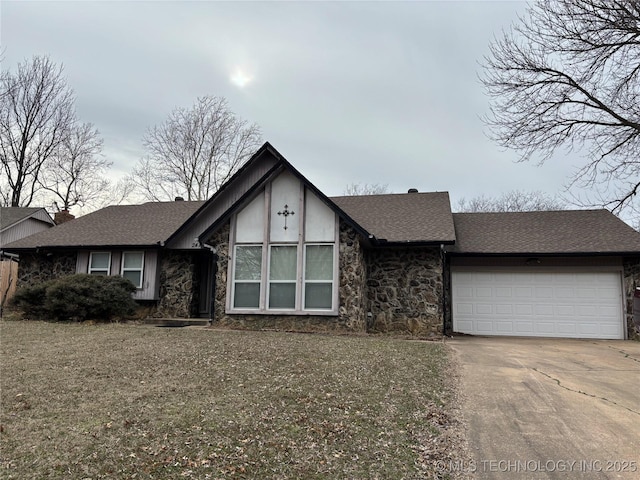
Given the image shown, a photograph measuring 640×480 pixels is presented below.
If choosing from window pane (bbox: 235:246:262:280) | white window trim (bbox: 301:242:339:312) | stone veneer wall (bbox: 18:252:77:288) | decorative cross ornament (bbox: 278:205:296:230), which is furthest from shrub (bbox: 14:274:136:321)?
white window trim (bbox: 301:242:339:312)

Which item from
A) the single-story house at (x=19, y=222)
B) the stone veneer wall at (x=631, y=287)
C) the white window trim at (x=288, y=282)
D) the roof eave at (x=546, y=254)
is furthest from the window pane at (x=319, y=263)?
the single-story house at (x=19, y=222)

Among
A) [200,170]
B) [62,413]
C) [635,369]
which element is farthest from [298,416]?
[200,170]

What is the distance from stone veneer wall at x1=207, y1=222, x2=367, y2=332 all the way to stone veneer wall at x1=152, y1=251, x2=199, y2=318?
10.1 feet

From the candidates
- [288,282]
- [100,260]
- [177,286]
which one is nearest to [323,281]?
[288,282]

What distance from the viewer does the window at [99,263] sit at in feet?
50.7

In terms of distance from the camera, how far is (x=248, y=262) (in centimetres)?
1218

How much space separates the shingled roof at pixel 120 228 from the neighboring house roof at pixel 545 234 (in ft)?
34.5

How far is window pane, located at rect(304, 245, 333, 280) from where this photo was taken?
38.3 feet

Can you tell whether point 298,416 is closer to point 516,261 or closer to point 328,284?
point 328,284

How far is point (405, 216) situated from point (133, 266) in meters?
9.84

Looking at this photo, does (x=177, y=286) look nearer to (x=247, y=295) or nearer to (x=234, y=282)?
(x=234, y=282)

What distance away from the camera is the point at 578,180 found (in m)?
14.7

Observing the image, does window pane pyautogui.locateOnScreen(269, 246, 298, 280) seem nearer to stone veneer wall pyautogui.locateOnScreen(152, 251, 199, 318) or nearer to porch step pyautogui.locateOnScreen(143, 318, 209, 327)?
porch step pyautogui.locateOnScreen(143, 318, 209, 327)

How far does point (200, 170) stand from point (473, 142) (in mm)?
19037
